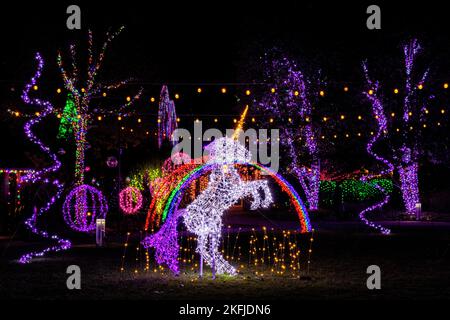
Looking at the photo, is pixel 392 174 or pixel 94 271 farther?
pixel 392 174

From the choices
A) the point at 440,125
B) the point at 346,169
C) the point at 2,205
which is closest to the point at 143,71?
the point at 2,205

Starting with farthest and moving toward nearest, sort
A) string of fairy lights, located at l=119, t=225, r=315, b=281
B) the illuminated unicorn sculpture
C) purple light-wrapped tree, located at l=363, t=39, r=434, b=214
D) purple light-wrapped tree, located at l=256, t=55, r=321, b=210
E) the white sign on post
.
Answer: purple light-wrapped tree, located at l=256, t=55, r=321, b=210, purple light-wrapped tree, located at l=363, t=39, r=434, b=214, the white sign on post, string of fairy lights, located at l=119, t=225, r=315, b=281, the illuminated unicorn sculpture

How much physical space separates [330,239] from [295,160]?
43.3ft

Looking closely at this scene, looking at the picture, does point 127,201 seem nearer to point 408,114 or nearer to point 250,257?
point 250,257

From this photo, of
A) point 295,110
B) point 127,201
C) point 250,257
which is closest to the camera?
point 250,257

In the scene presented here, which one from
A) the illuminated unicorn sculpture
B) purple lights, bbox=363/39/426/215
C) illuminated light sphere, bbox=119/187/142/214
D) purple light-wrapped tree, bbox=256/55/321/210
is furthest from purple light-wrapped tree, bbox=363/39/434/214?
the illuminated unicorn sculpture

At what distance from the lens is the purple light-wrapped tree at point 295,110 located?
32531 millimetres

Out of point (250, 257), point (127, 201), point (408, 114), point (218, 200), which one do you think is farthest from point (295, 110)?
point (218, 200)

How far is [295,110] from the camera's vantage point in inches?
1304

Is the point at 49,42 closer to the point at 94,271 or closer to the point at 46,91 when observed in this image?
the point at 46,91

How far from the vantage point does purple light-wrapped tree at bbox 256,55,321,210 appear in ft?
107

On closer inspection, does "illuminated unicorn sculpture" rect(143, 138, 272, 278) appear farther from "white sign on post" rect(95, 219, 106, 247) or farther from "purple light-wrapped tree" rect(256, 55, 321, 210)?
"purple light-wrapped tree" rect(256, 55, 321, 210)

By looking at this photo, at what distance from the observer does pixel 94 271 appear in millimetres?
13328
